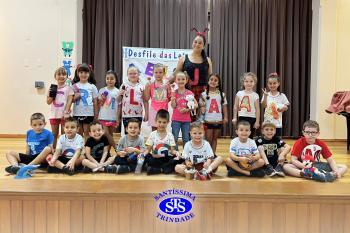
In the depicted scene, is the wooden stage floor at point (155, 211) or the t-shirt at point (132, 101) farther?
the t-shirt at point (132, 101)

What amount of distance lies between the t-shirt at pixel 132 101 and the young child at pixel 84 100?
302mm

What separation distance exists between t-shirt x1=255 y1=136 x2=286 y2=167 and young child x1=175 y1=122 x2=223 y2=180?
47 cm

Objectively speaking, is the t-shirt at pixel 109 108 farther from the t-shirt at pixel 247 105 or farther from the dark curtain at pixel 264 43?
the dark curtain at pixel 264 43

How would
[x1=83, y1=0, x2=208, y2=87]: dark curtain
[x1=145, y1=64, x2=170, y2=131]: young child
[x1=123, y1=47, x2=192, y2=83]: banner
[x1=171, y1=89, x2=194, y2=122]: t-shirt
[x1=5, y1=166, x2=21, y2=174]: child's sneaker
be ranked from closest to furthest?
[x1=5, y1=166, x2=21, y2=174]: child's sneaker
[x1=171, y1=89, x2=194, y2=122]: t-shirt
[x1=145, y1=64, x2=170, y2=131]: young child
[x1=123, y1=47, x2=192, y2=83]: banner
[x1=83, y1=0, x2=208, y2=87]: dark curtain

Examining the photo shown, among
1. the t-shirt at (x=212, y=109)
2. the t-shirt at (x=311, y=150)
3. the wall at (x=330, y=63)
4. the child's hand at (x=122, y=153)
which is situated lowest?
the child's hand at (x=122, y=153)

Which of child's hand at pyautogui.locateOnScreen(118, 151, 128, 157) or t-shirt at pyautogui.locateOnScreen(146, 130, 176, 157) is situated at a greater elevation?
t-shirt at pyautogui.locateOnScreen(146, 130, 176, 157)

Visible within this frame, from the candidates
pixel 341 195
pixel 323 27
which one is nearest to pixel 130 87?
pixel 341 195

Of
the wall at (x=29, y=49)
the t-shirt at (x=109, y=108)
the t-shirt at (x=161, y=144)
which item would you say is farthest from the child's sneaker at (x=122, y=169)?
the wall at (x=29, y=49)

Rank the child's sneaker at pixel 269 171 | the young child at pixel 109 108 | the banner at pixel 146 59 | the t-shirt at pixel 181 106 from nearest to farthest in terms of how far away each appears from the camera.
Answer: the child's sneaker at pixel 269 171 < the t-shirt at pixel 181 106 < the young child at pixel 109 108 < the banner at pixel 146 59

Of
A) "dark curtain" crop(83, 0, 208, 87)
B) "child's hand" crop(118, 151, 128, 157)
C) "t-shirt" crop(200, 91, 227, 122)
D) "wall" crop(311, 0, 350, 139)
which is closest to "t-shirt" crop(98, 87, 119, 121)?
"child's hand" crop(118, 151, 128, 157)

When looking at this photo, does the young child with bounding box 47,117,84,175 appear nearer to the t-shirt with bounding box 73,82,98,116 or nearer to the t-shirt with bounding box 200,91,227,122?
the t-shirt with bounding box 73,82,98,116

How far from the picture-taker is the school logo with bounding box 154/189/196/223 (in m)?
1.85

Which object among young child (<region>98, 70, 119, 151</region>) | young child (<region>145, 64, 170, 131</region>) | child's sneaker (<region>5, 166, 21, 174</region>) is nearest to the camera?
child's sneaker (<region>5, 166, 21, 174</region>)

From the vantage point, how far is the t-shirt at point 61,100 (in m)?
3.37
